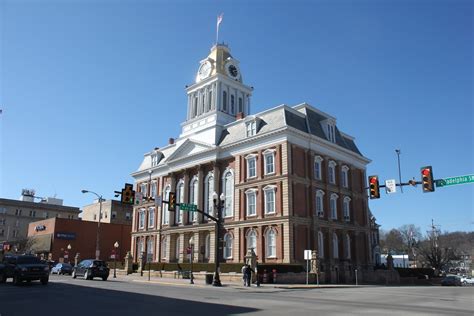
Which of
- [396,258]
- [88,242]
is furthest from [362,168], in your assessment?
[396,258]

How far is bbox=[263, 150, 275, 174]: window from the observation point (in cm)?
4806

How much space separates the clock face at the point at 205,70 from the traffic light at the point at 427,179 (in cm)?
4530

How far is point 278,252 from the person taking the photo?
44.9m

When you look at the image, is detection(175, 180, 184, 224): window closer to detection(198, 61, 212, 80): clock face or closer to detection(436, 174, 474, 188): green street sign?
detection(198, 61, 212, 80): clock face

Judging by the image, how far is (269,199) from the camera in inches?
1875

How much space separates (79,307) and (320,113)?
144 ft

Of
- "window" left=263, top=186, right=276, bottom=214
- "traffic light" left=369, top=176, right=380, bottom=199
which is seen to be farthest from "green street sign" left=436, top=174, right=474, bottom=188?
"window" left=263, top=186, right=276, bottom=214

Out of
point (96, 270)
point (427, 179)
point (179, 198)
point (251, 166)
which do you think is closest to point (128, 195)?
point (96, 270)

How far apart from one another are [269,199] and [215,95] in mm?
21106

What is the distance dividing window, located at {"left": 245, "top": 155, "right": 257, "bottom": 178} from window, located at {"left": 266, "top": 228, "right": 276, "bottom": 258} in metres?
7.12

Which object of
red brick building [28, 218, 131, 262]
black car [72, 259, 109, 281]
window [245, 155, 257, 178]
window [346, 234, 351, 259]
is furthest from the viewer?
red brick building [28, 218, 131, 262]

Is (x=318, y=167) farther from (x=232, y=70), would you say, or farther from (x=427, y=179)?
(x=427, y=179)

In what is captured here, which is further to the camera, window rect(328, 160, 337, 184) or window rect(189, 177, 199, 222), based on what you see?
window rect(189, 177, 199, 222)

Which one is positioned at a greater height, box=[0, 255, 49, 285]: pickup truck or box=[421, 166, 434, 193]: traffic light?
box=[421, 166, 434, 193]: traffic light
